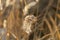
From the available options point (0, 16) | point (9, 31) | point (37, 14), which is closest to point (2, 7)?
point (0, 16)

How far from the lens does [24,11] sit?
5.08 ft

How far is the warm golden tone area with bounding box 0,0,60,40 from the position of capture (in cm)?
146

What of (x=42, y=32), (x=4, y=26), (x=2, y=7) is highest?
(x=2, y=7)

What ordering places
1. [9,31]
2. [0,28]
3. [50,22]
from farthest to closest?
[0,28]
[9,31]
[50,22]

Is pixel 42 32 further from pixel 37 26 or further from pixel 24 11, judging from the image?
pixel 24 11

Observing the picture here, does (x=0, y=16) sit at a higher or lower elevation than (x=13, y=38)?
higher

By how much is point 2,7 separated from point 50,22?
0.37m

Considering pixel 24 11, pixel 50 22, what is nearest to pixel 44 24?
pixel 50 22

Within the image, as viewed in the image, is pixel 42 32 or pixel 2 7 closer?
pixel 42 32

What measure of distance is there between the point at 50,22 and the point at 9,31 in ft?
0.97

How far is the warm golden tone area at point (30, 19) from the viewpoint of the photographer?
4.79 feet

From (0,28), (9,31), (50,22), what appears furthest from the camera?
(0,28)

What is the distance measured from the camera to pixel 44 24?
4.90 ft

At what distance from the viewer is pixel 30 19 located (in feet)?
4.91
